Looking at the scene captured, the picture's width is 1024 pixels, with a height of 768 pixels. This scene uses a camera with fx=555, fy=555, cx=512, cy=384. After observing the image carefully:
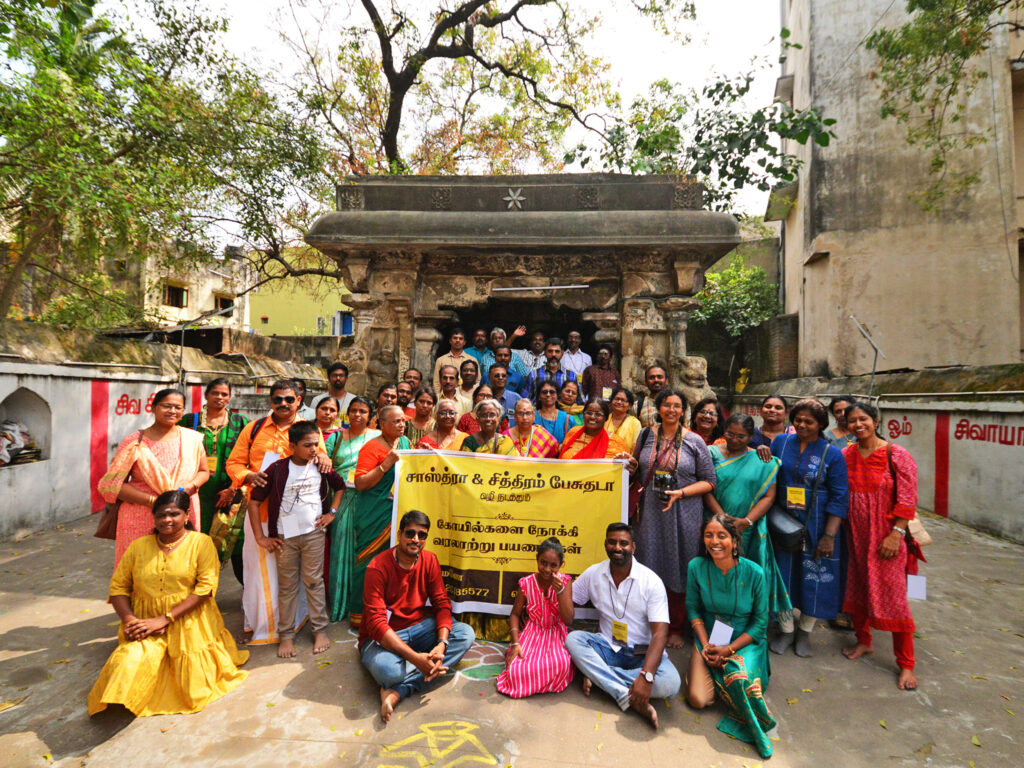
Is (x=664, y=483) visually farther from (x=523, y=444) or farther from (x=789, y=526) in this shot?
(x=523, y=444)

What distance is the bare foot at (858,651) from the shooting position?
3546 mm

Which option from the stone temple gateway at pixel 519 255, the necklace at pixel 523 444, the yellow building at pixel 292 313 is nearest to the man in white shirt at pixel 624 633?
the necklace at pixel 523 444

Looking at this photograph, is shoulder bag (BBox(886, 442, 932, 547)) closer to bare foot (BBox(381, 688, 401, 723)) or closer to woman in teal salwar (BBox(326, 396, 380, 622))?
bare foot (BBox(381, 688, 401, 723))

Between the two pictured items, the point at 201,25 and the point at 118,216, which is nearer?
the point at 118,216

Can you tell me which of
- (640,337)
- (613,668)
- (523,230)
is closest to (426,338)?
(523,230)

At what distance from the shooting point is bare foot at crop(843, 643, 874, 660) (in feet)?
11.6

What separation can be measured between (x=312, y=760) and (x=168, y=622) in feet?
3.76

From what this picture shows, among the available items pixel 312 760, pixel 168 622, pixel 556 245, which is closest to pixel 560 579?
pixel 312 760

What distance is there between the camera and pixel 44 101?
564 cm

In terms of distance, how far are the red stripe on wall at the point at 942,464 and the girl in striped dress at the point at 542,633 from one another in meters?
6.39

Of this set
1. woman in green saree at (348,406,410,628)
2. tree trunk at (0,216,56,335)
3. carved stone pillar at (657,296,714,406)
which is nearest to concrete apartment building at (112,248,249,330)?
tree trunk at (0,216,56,335)

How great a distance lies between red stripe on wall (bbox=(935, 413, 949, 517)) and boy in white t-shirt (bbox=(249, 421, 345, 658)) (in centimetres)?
756

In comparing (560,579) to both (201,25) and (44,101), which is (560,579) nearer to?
(44,101)

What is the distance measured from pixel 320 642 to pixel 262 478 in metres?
1.10
